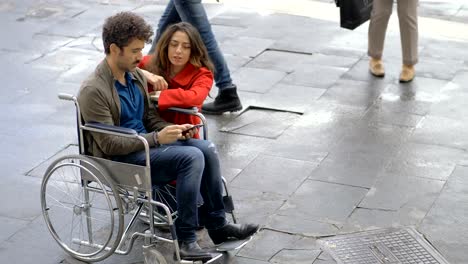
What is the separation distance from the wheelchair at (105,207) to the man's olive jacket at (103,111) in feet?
0.16

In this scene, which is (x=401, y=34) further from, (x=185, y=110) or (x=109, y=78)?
(x=109, y=78)

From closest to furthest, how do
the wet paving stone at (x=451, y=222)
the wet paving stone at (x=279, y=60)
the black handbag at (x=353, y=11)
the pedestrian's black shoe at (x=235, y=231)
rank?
the pedestrian's black shoe at (x=235, y=231)
the wet paving stone at (x=451, y=222)
the black handbag at (x=353, y=11)
the wet paving stone at (x=279, y=60)

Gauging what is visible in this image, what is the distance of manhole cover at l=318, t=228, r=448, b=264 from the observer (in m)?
5.84

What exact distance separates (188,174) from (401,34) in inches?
156

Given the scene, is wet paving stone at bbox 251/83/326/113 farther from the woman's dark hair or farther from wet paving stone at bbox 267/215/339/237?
the woman's dark hair

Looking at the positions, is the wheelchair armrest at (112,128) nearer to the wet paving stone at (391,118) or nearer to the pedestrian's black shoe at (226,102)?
the pedestrian's black shoe at (226,102)

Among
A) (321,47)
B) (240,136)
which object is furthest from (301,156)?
(321,47)

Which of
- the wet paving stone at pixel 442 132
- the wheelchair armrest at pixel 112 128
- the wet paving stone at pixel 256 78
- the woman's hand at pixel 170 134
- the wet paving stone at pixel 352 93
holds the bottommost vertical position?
the wet paving stone at pixel 442 132

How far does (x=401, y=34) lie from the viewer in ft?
29.0

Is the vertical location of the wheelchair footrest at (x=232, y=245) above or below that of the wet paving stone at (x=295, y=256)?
above

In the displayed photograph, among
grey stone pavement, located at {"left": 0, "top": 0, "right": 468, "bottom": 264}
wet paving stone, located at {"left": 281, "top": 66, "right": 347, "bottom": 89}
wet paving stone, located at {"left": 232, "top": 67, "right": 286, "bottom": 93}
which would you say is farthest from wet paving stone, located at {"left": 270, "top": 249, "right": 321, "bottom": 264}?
wet paving stone, located at {"left": 281, "top": 66, "right": 347, "bottom": 89}

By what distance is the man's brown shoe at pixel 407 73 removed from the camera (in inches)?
345

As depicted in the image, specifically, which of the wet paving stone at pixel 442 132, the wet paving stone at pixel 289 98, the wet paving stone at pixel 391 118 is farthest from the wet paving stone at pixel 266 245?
the wet paving stone at pixel 289 98

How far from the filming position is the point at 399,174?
698cm
